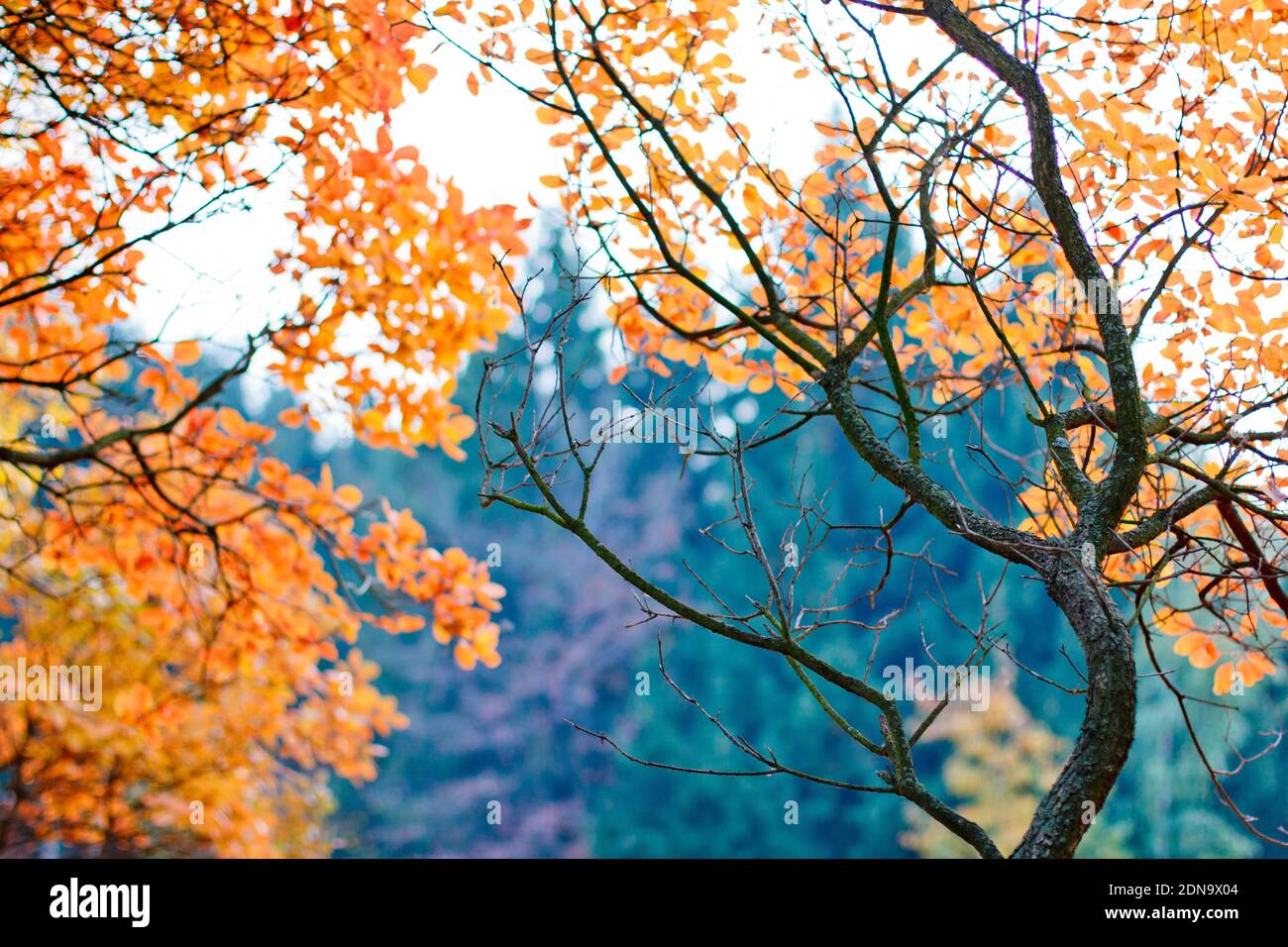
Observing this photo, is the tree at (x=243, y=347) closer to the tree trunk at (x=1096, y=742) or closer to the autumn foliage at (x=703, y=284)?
the autumn foliage at (x=703, y=284)

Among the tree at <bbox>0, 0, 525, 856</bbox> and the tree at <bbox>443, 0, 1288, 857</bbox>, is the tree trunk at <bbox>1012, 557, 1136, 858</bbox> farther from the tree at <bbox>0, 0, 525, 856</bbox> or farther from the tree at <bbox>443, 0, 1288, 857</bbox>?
the tree at <bbox>0, 0, 525, 856</bbox>

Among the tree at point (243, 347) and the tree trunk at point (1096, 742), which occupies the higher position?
the tree at point (243, 347)

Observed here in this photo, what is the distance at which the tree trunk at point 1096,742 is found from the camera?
2.06 metres

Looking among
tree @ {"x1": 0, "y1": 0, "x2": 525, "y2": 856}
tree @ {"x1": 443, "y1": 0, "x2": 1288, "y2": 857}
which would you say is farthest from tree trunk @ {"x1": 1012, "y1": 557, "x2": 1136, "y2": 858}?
tree @ {"x1": 0, "y1": 0, "x2": 525, "y2": 856}

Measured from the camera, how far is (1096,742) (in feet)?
6.94

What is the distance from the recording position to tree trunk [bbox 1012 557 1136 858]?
2.06 meters

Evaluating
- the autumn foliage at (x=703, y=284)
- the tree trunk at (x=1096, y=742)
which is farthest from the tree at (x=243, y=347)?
the tree trunk at (x=1096, y=742)

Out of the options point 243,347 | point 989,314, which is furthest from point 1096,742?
point 243,347

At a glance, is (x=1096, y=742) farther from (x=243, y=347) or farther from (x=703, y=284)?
(x=243, y=347)

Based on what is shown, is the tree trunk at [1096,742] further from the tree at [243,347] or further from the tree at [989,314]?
the tree at [243,347]

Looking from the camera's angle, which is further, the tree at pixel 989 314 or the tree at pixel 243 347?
the tree at pixel 243 347

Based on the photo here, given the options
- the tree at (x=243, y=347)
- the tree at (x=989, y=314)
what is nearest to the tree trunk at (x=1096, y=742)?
the tree at (x=989, y=314)

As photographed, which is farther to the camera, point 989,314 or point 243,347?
point 243,347
